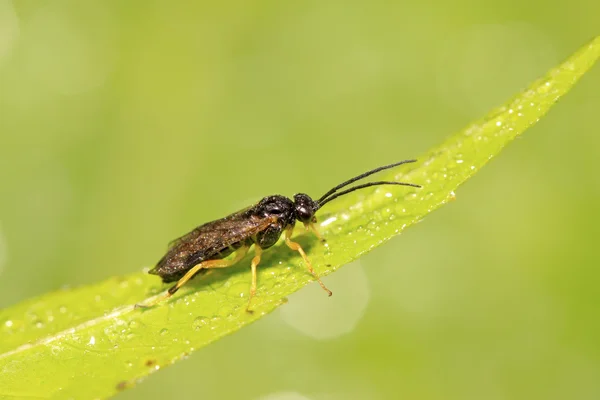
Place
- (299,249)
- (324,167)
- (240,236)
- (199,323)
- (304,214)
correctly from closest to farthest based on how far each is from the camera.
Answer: (199,323) → (299,249) → (304,214) → (240,236) → (324,167)

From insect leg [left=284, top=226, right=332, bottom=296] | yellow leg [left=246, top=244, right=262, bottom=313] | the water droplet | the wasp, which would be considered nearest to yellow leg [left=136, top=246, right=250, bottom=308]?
Answer: the wasp

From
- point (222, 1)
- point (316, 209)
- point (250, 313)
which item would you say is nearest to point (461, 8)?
point (222, 1)

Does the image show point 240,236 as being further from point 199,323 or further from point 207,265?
point 199,323

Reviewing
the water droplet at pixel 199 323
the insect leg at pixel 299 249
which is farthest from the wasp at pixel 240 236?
the water droplet at pixel 199 323

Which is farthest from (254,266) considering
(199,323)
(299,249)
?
(199,323)

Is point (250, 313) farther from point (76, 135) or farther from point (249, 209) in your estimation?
point (76, 135)

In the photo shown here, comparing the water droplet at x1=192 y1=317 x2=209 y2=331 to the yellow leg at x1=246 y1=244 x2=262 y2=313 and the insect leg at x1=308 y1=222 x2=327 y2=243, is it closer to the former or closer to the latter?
the yellow leg at x1=246 y1=244 x2=262 y2=313
